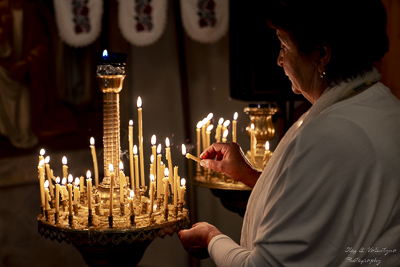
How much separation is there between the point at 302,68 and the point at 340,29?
153 millimetres

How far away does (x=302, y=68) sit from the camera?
1.27m

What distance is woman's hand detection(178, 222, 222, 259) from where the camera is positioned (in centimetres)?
142

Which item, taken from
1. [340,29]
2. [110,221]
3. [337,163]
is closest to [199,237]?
[110,221]

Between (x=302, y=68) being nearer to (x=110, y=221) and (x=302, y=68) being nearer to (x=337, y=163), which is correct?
(x=337, y=163)

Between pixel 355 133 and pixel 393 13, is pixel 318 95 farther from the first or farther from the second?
pixel 393 13

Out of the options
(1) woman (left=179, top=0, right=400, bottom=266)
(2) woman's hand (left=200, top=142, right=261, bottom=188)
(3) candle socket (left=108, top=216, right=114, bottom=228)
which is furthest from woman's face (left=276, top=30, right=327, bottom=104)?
(3) candle socket (left=108, top=216, right=114, bottom=228)

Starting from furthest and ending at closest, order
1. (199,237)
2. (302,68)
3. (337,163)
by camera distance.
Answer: (199,237)
(302,68)
(337,163)

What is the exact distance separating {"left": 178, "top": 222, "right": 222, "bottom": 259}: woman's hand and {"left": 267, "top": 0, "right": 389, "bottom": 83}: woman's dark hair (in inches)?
21.5

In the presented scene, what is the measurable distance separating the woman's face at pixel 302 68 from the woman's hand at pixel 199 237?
475 mm

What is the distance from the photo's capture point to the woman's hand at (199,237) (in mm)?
1423

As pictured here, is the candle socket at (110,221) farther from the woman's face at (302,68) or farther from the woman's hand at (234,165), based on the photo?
the woman's face at (302,68)

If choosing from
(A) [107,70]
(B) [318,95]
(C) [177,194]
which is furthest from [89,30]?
(B) [318,95]

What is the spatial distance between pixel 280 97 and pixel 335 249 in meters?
1.85

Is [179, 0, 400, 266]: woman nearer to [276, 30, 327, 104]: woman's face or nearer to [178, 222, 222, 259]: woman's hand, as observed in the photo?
[276, 30, 327, 104]: woman's face
